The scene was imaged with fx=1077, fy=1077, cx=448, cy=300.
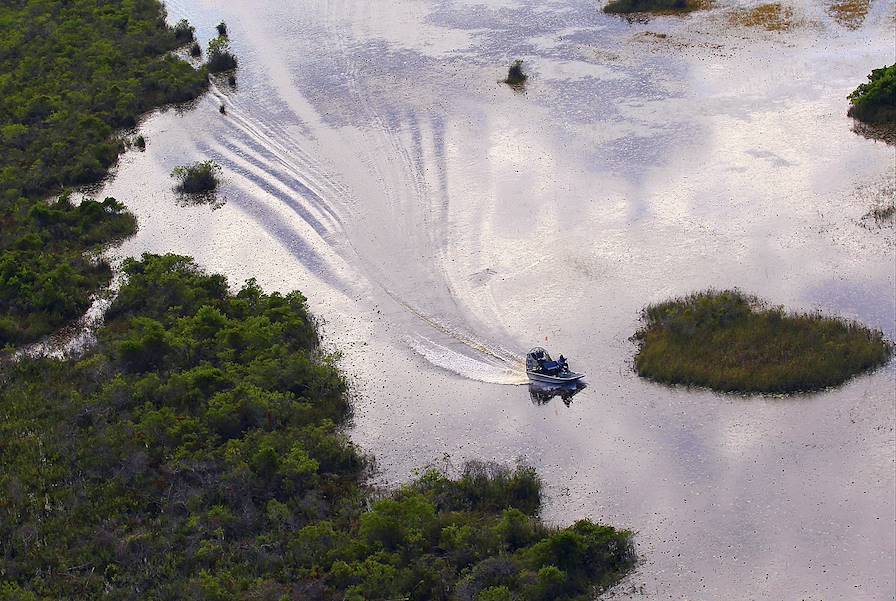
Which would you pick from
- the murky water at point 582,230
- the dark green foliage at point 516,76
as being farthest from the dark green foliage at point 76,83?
the dark green foliage at point 516,76

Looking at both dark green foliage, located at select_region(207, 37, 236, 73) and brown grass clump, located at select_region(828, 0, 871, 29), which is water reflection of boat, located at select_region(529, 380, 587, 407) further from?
brown grass clump, located at select_region(828, 0, 871, 29)

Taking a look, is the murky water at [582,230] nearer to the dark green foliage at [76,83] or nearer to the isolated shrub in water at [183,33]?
the isolated shrub in water at [183,33]

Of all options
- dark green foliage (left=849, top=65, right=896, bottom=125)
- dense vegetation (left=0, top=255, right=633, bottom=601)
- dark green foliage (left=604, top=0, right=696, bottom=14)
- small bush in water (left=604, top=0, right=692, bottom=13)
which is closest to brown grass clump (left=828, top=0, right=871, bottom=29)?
dark green foliage (left=604, top=0, right=696, bottom=14)

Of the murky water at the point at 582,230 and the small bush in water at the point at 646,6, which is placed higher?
the small bush in water at the point at 646,6

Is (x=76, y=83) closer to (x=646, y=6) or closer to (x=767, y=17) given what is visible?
(x=646, y=6)

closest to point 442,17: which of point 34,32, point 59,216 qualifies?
point 34,32
